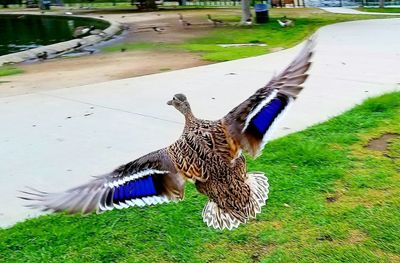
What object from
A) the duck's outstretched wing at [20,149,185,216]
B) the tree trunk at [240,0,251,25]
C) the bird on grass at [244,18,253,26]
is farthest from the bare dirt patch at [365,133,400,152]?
the tree trunk at [240,0,251,25]

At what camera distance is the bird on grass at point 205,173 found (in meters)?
2.28

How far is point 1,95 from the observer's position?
321 inches

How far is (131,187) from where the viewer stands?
2342 millimetres

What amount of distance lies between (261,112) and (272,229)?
112 cm

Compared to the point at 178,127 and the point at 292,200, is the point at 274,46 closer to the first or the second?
the point at 178,127

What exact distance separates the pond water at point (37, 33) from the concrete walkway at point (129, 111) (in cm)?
902

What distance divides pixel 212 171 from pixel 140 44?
13.4 metres

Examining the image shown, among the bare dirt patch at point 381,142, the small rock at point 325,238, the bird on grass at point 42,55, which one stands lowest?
the small rock at point 325,238

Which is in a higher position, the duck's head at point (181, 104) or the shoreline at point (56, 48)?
the duck's head at point (181, 104)

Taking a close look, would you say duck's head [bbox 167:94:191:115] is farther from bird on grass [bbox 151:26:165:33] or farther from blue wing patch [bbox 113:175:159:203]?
bird on grass [bbox 151:26:165:33]

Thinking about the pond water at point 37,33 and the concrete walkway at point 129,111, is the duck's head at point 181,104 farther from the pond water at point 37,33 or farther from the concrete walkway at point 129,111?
the pond water at point 37,33

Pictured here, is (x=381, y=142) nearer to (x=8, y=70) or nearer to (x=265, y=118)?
(x=265, y=118)

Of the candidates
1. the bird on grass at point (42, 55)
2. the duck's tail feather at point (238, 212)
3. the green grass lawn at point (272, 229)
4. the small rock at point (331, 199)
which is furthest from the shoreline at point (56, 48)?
the duck's tail feather at point (238, 212)

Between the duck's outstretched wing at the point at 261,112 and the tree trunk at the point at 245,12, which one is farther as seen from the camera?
the tree trunk at the point at 245,12
